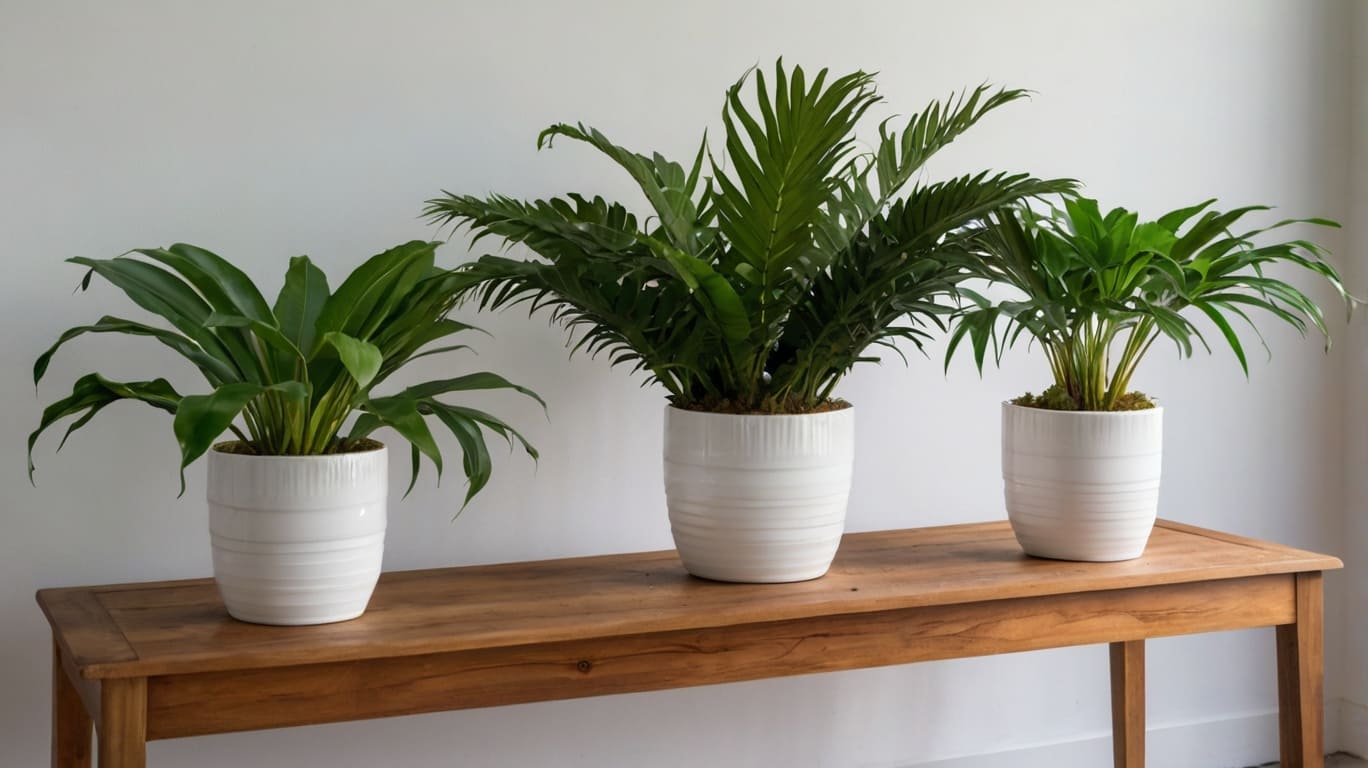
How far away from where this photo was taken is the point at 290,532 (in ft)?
4.94

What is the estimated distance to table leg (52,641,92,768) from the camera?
5.60 ft

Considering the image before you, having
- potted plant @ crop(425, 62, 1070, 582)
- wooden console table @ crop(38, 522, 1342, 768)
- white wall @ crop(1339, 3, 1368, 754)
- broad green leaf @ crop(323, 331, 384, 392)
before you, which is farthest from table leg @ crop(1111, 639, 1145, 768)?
broad green leaf @ crop(323, 331, 384, 392)

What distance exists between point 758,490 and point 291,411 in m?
0.62

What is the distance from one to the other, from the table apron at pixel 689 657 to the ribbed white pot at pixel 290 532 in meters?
0.11

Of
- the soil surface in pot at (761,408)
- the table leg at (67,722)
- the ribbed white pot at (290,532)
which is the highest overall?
the soil surface in pot at (761,408)

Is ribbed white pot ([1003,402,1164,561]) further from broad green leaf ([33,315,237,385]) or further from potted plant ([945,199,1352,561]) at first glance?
broad green leaf ([33,315,237,385])

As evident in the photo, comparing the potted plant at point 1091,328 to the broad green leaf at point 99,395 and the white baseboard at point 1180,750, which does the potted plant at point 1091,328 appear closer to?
the white baseboard at point 1180,750

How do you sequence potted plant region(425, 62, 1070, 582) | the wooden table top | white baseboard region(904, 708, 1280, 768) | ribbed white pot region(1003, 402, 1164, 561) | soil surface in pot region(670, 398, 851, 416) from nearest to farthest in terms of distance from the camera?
the wooden table top < potted plant region(425, 62, 1070, 582) < soil surface in pot region(670, 398, 851, 416) < ribbed white pot region(1003, 402, 1164, 561) < white baseboard region(904, 708, 1280, 768)

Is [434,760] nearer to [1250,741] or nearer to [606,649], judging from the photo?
[606,649]

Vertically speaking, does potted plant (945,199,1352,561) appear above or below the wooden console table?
above

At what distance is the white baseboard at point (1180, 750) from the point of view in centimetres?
251

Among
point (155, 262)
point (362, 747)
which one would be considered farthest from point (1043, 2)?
point (362, 747)

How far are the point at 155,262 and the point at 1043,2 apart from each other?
1.65 meters

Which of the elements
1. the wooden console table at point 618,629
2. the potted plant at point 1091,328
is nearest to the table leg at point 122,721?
the wooden console table at point 618,629
